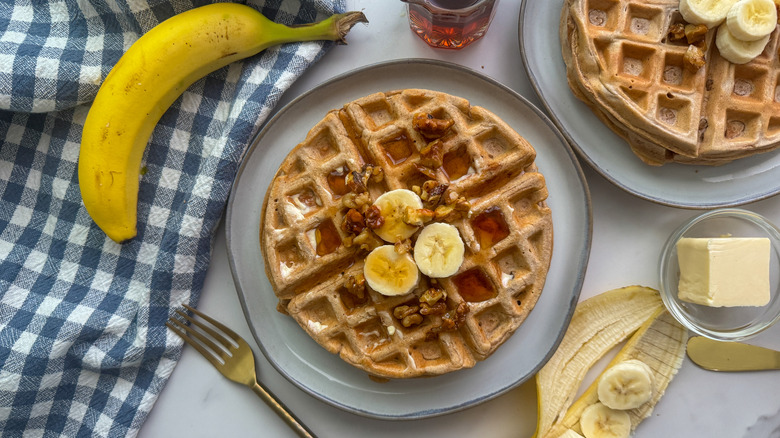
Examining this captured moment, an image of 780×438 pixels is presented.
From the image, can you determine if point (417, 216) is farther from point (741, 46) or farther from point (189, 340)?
point (741, 46)

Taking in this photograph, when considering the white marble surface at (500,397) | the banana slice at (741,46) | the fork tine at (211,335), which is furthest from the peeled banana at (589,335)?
the fork tine at (211,335)

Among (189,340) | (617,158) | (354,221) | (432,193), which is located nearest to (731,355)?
(617,158)

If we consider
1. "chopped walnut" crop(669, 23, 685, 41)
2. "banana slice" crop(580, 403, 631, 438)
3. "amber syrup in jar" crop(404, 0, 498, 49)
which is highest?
"chopped walnut" crop(669, 23, 685, 41)

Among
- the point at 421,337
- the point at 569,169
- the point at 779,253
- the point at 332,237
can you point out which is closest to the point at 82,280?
the point at 332,237

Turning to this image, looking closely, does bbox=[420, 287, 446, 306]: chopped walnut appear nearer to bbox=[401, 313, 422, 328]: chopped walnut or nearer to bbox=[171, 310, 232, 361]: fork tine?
bbox=[401, 313, 422, 328]: chopped walnut

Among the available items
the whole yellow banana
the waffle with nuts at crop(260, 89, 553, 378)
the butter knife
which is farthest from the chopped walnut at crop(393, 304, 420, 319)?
the butter knife

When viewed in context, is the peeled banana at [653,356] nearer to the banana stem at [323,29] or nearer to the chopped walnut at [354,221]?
the chopped walnut at [354,221]

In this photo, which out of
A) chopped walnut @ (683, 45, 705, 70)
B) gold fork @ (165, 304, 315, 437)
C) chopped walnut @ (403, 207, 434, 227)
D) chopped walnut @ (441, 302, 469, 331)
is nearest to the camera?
chopped walnut @ (403, 207, 434, 227)
